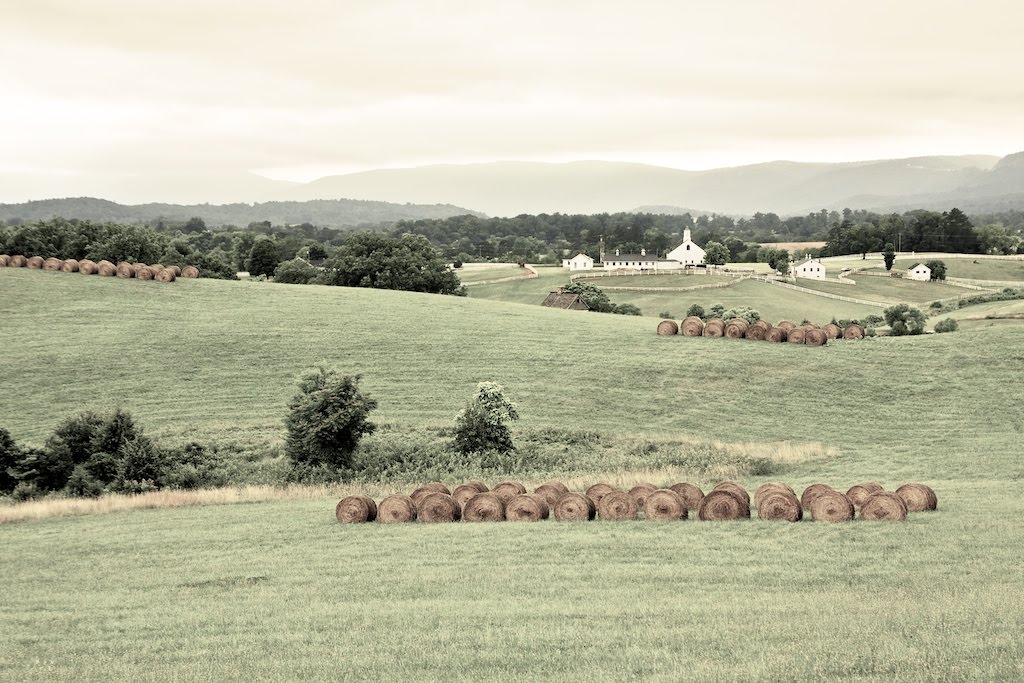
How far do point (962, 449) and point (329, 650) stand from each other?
30078mm

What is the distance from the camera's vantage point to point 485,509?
2662 centimetres

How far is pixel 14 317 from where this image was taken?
62812 mm

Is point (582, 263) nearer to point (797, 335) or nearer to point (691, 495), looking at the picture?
point (797, 335)

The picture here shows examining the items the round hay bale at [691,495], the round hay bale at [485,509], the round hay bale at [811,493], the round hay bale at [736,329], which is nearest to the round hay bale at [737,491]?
the round hay bale at [691,495]

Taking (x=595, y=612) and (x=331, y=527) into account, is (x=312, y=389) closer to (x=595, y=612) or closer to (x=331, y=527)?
(x=331, y=527)

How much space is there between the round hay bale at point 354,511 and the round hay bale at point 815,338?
37.4 metres

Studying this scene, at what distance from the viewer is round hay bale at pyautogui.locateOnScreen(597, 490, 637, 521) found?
25.7 m

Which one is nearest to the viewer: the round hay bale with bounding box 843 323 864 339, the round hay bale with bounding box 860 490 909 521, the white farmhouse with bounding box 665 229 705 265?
the round hay bale with bounding box 860 490 909 521

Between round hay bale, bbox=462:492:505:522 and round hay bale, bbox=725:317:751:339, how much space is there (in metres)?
36.5

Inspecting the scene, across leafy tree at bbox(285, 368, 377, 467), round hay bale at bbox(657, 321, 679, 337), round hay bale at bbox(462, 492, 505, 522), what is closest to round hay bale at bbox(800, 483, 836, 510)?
round hay bale at bbox(462, 492, 505, 522)

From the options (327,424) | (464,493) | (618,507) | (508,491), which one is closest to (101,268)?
(327,424)

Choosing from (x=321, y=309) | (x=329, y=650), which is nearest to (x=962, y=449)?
(x=329, y=650)

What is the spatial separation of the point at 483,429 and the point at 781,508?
686 inches

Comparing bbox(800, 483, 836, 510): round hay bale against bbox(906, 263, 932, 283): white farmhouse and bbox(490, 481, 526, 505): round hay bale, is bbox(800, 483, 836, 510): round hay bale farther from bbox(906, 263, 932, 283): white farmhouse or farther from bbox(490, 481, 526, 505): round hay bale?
bbox(906, 263, 932, 283): white farmhouse
